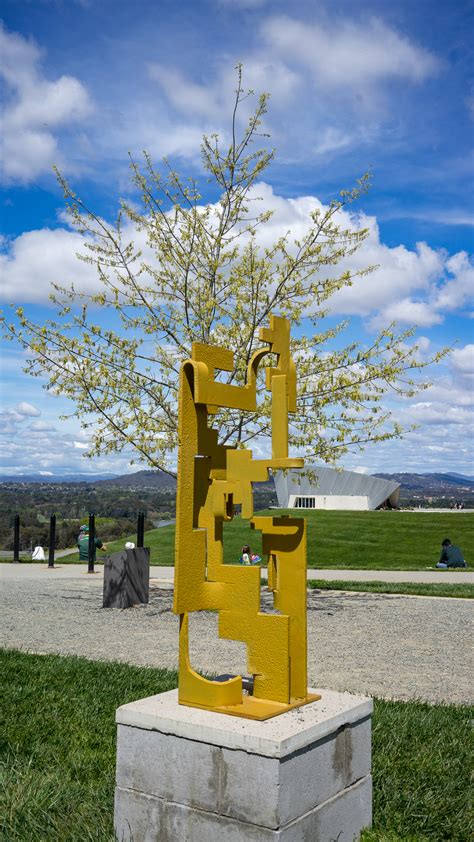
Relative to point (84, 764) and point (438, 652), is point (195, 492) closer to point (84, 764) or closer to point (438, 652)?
point (84, 764)

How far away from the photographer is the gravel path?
729 centimetres

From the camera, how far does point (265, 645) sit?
135 inches

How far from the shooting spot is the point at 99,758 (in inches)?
182

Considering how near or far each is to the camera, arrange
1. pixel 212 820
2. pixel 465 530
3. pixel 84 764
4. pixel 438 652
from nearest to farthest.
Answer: pixel 212 820, pixel 84 764, pixel 438 652, pixel 465 530

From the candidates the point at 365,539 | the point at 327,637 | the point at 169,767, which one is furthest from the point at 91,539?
the point at 169,767

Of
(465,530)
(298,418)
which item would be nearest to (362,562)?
(465,530)

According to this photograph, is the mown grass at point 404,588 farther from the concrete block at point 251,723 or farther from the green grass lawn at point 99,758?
the concrete block at point 251,723

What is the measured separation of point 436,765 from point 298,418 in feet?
23.2

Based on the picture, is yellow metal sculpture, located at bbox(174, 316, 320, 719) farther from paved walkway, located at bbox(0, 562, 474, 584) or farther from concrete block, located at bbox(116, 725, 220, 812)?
paved walkway, located at bbox(0, 562, 474, 584)

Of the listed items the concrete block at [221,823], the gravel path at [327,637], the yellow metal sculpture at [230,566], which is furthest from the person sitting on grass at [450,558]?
the yellow metal sculpture at [230,566]

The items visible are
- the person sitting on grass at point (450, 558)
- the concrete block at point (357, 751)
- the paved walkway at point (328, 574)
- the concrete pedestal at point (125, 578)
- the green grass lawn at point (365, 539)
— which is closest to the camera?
the concrete block at point (357, 751)

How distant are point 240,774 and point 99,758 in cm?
190

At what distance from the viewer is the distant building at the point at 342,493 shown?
45812 mm

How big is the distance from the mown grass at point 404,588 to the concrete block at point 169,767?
10.9m
